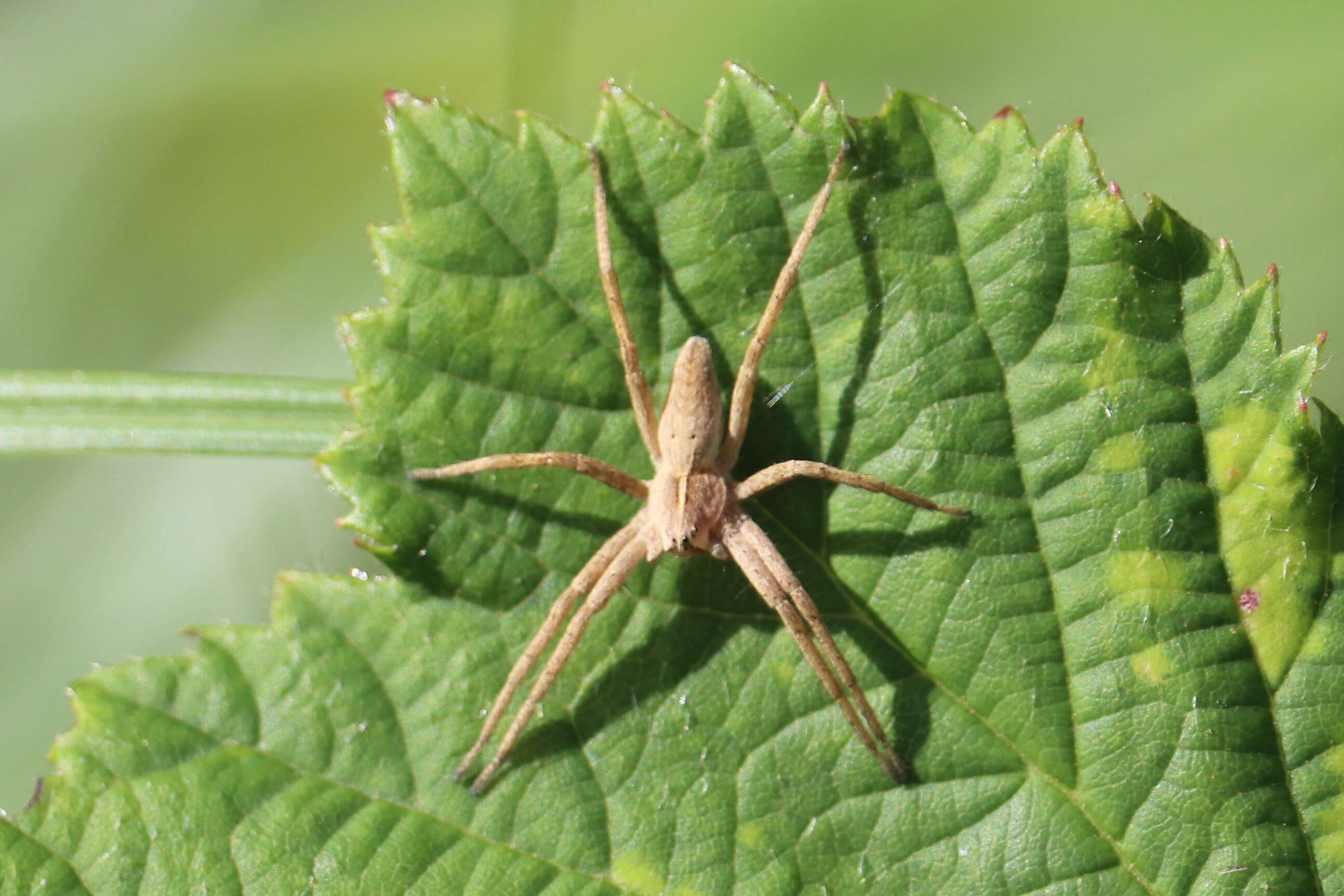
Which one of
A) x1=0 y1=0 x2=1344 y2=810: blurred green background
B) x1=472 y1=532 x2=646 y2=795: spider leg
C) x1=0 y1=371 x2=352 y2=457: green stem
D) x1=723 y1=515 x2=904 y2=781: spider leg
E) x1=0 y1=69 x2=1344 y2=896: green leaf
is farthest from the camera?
x1=0 y1=0 x2=1344 y2=810: blurred green background

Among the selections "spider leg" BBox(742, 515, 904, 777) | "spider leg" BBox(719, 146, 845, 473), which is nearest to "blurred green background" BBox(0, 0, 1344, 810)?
"spider leg" BBox(719, 146, 845, 473)

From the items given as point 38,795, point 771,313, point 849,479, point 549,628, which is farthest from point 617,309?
point 38,795

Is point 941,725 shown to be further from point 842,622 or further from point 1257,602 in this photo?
point 1257,602

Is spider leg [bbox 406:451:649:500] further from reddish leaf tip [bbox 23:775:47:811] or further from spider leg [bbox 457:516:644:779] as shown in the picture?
reddish leaf tip [bbox 23:775:47:811]

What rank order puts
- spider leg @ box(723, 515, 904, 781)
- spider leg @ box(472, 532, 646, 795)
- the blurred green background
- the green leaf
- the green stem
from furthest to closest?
the blurred green background → the green stem → spider leg @ box(472, 532, 646, 795) → spider leg @ box(723, 515, 904, 781) → the green leaf

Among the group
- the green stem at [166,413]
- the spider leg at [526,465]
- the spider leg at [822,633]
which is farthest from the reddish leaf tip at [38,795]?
the spider leg at [822,633]

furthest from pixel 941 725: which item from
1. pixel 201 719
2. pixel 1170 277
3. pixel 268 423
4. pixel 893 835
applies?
pixel 268 423

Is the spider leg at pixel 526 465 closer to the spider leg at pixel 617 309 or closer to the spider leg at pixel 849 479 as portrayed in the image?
the spider leg at pixel 617 309
